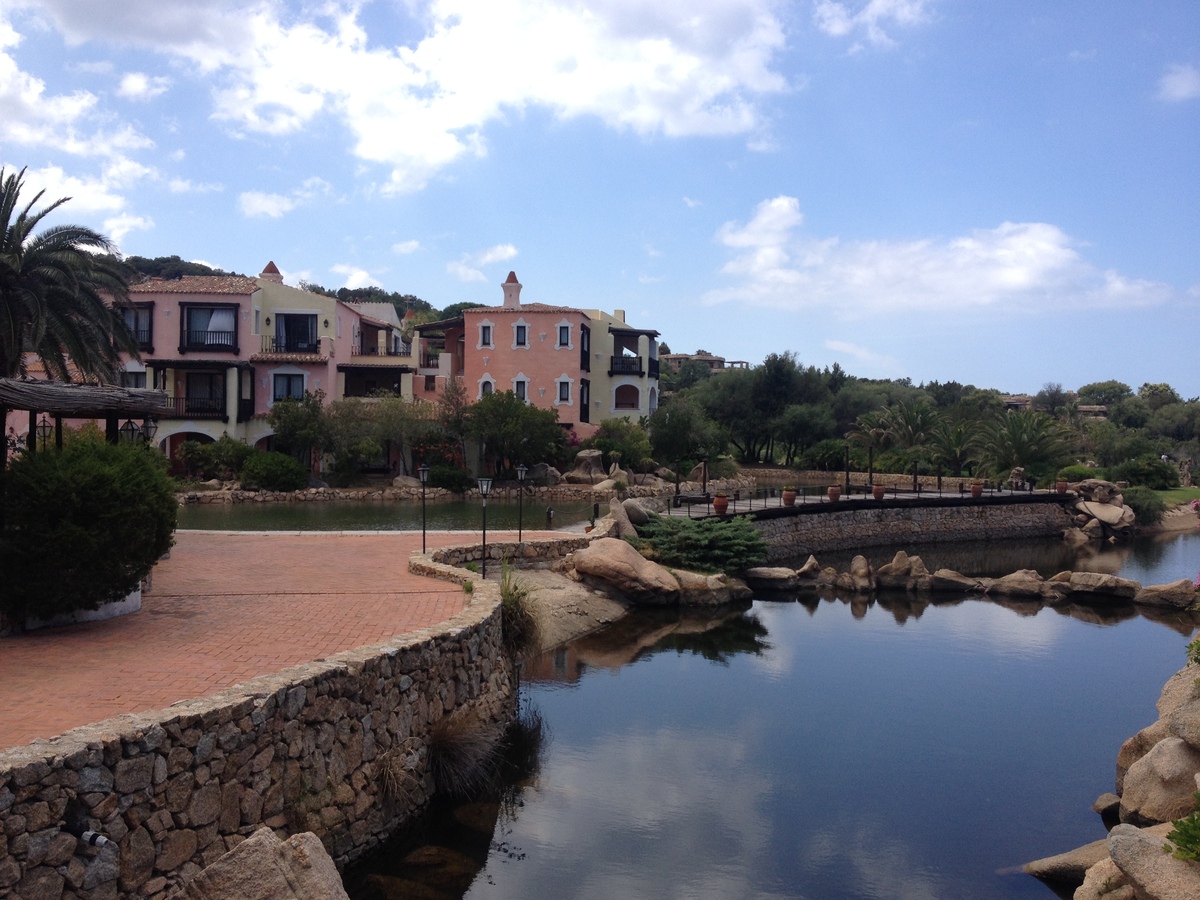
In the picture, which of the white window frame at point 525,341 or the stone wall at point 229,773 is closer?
the stone wall at point 229,773

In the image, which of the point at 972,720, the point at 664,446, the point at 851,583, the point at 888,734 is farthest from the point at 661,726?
the point at 664,446

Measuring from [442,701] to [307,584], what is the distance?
5.40 meters

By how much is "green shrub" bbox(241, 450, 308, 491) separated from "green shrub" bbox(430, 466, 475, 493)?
5.98m

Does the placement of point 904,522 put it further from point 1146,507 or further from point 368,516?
point 368,516

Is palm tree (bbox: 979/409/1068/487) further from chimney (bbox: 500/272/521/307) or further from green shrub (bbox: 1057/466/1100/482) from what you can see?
chimney (bbox: 500/272/521/307)

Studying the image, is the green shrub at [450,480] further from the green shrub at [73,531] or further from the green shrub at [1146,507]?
the green shrub at [73,531]

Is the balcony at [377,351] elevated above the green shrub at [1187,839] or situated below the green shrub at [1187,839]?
above

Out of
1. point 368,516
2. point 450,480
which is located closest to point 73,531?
point 368,516

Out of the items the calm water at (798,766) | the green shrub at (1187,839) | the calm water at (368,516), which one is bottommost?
the calm water at (798,766)

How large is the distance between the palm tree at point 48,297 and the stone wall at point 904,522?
20.9 m

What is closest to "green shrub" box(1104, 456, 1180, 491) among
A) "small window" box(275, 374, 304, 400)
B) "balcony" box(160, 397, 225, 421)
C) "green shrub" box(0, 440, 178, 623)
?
"small window" box(275, 374, 304, 400)

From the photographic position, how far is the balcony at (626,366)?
193 ft

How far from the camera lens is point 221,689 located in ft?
30.4

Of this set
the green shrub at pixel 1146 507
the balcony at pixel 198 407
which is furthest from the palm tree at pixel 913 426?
the balcony at pixel 198 407
